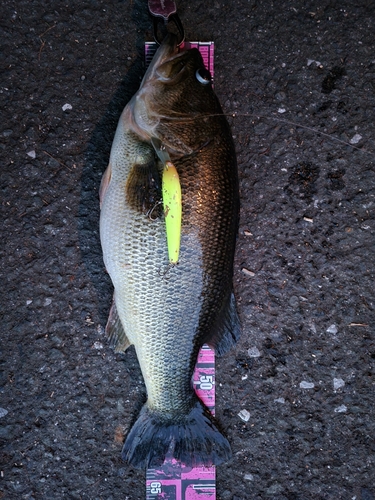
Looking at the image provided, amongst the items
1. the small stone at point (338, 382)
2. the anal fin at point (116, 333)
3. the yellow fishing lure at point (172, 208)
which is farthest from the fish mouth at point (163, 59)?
the small stone at point (338, 382)

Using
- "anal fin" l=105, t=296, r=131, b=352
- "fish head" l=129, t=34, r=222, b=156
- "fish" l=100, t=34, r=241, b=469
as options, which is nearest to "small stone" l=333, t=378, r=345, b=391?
"fish" l=100, t=34, r=241, b=469

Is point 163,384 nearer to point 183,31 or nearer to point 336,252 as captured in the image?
point 336,252

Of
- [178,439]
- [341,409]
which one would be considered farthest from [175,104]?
[341,409]

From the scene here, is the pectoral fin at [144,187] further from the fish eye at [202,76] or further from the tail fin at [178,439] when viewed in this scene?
the tail fin at [178,439]

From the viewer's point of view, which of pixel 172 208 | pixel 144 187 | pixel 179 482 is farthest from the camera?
pixel 179 482

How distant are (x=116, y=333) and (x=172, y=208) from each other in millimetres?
819

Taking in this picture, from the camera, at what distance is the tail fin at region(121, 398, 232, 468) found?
7.48 ft

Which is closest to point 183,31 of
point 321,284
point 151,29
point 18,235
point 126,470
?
point 151,29

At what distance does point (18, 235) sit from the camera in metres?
2.49

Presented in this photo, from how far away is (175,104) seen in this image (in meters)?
2.08

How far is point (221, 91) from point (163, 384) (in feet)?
5.43

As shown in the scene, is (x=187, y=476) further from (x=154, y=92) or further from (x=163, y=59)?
(x=163, y=59)

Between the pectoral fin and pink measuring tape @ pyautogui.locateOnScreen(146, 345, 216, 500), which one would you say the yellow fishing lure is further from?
pink measuring tape @ pyautogui.locateOnScreen(146, 345, 216, 500)

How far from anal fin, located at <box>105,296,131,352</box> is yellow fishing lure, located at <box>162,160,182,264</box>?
61cm
